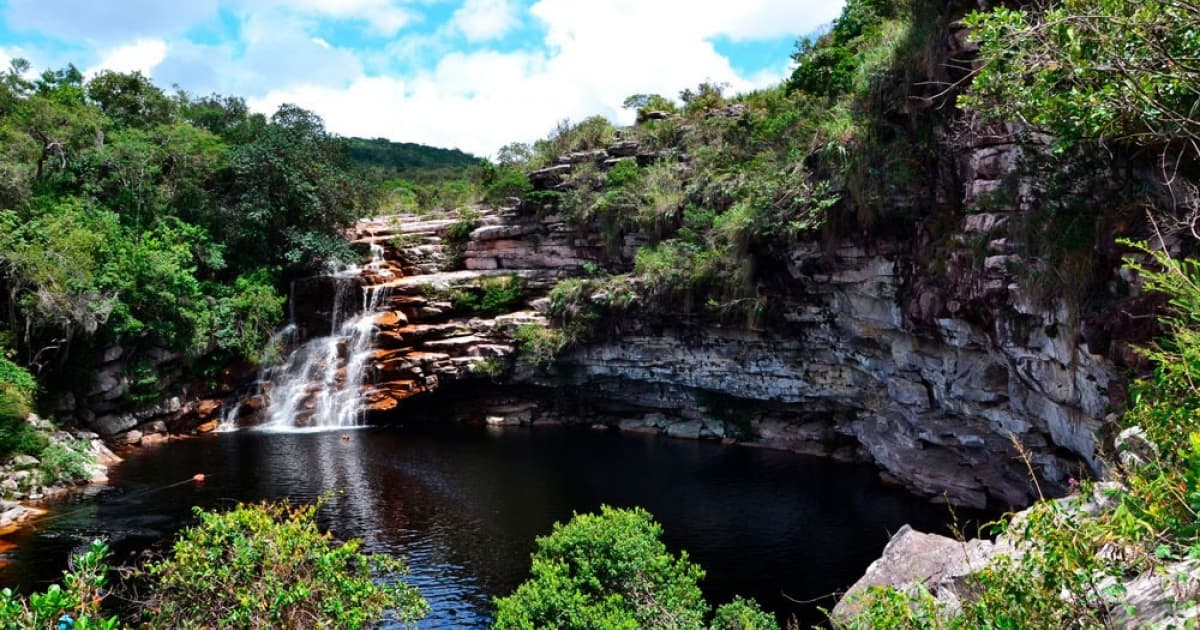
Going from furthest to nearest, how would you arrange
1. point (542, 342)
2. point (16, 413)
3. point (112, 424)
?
point (542, 342), point (112, 424), point (16, 413)

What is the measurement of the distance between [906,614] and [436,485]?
1933cm

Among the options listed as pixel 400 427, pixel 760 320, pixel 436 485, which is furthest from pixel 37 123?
pixel 760 320

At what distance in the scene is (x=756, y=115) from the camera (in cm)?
Result: 3259

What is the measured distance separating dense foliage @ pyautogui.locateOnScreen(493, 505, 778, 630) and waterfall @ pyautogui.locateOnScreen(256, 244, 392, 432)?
22969mm

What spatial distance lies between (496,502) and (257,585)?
13.3 metres

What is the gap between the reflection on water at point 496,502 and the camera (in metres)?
16.5

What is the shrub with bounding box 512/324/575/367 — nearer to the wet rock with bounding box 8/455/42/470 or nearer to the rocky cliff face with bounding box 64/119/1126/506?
the rocky cliff face with bounding box 64/119/1126/506

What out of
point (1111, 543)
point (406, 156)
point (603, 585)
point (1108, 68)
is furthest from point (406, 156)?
point (1111, 543)

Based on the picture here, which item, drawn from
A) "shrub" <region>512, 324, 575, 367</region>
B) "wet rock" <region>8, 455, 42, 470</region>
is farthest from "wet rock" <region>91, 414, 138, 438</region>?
"shrub" <region>512, 324, 575, 367</region>

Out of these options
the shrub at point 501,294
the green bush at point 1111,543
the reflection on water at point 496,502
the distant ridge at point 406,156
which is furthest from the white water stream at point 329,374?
the distant ridge at point 406,156

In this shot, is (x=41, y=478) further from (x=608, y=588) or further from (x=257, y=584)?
(x=608, y=588)

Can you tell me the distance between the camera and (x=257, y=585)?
834cm

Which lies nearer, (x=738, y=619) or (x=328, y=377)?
(x=738, y=619)

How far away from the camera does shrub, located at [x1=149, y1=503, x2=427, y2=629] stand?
8.01m
